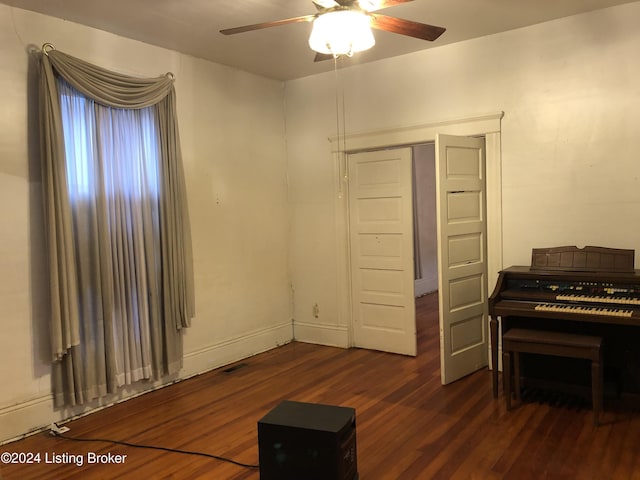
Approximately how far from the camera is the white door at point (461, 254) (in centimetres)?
387

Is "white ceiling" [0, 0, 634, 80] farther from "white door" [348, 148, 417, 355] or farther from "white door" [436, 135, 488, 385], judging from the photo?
"white door" [348, 148, 417, 355]

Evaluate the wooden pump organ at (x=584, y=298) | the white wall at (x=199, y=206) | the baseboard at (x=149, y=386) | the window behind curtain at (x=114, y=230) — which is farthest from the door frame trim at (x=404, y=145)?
the window behind curtain at (x=114, y=230)

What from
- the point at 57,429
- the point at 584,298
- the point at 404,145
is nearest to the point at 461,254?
the point at 584,298

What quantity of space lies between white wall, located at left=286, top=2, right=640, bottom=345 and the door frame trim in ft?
0.15

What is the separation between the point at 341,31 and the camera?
2.34 meters

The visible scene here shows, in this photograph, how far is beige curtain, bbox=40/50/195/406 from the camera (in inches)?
128

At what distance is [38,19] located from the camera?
3.33 meters

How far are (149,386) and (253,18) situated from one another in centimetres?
289

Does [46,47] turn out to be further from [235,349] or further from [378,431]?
[378,431]

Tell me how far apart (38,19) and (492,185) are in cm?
351

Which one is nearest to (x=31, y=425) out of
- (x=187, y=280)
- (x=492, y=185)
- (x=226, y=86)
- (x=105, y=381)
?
(x=105, y=381)

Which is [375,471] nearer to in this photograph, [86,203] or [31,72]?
[86,203]

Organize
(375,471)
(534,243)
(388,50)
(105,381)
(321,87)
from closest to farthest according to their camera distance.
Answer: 1. (375,471)
2. (105,381)
3. (534,243)
4. (388,50)
5. (321,87)

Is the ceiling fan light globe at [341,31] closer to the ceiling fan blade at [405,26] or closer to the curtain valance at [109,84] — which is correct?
the ceiling fan blade at [405,26]
